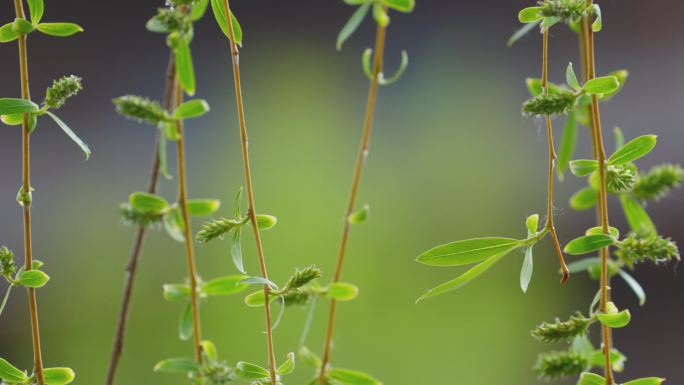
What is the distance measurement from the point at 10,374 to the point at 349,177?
112 cm

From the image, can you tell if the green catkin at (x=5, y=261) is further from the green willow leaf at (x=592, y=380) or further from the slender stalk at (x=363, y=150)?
the green willow leaf at (x=592, y=380)

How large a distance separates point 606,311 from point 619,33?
1258 millimetres

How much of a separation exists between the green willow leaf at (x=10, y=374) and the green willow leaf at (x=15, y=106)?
12 cm

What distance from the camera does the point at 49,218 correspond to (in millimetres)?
1404

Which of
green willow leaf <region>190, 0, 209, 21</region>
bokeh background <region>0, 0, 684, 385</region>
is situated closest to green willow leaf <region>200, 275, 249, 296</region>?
green willow leaf <region>190, 0, 209, 21</region>

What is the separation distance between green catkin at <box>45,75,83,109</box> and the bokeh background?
90cm

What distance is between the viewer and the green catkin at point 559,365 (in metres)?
0.32

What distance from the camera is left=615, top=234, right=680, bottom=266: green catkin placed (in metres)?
0.31

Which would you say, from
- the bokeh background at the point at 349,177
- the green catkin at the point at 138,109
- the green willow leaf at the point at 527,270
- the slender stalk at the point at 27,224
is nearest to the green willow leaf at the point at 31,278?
the slender stalk at the point at 27,224

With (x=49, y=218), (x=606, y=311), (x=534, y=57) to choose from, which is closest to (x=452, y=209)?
(x=534, y=57)

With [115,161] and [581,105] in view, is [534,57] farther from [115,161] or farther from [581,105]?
[581,105]

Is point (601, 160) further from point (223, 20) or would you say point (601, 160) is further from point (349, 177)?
point (349, 177)

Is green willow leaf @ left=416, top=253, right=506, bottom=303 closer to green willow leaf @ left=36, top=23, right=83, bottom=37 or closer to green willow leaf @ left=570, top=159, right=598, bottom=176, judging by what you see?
green willow leaf @ left=570, top=159, right=598, bottom=176

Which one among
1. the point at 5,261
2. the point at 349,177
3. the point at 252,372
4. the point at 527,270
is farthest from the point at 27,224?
the point at 349,177
